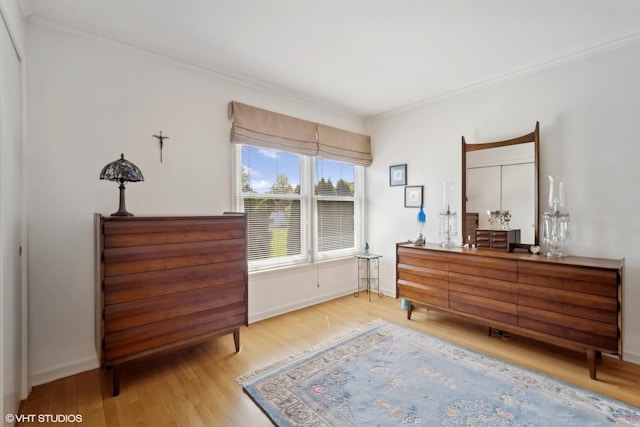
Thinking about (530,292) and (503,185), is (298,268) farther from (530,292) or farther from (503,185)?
(503,185)

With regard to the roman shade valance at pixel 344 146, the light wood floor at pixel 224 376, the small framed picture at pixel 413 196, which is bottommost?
the light wood floor at pixel 224 376

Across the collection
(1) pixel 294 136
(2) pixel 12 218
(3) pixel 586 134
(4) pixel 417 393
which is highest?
(1) pixel 294 136

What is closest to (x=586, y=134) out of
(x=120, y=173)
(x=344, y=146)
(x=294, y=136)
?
(x=344, y=146)

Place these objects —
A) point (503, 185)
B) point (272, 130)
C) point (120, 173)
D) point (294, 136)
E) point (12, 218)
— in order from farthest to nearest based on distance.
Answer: point (294, 136) → point (272, 130) → point (503, 185) → point (120, 173) → point (12, 218)

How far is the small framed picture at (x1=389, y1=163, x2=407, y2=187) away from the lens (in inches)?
152

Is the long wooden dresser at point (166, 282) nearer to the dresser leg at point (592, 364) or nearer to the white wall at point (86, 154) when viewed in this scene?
the white wall at point (86, 154)

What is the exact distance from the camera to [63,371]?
2.14 m

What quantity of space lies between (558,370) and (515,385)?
0.50 m

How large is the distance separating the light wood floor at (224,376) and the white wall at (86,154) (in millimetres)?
375

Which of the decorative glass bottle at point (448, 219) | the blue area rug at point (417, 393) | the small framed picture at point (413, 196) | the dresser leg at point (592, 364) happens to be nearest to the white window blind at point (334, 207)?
the small framed picture at point (413, 196)

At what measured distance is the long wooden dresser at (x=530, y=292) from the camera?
206 cm

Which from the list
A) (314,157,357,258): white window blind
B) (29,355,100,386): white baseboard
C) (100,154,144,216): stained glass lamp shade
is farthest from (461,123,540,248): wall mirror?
(29,355,100,386): white baseboard

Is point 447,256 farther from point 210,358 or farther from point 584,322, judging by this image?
point 210,358

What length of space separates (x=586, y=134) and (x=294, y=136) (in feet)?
9.04
